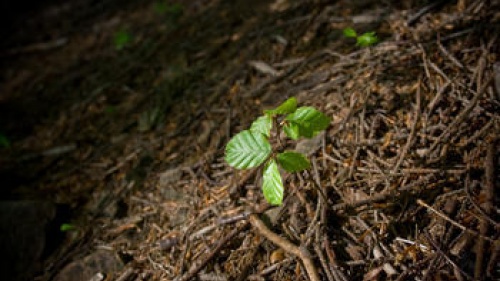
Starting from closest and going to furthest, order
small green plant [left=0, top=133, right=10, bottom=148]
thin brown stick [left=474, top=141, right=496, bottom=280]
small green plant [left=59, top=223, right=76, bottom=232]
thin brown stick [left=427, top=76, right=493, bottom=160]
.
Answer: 1. thin brown stick [left=474, top=141, right=496, bottom=280]
2. thin brown stick [left=427, top=76, right=493, bottom=160]
3. small green plant [left=59, top=223, right=76, bottom=232]
4. small green plant [left=0, top=133, right=10, bottom=148]

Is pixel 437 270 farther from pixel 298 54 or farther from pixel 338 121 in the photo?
pixel 298 54

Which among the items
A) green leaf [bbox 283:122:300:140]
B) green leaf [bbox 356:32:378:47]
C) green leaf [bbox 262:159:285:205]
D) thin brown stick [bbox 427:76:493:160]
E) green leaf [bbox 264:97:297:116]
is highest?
green leaf [bbox 264:97:297:116]

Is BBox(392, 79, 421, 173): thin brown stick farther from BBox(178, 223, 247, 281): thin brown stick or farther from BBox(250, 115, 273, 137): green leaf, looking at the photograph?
BBox(178, 223, 247, 281): thin brown stick

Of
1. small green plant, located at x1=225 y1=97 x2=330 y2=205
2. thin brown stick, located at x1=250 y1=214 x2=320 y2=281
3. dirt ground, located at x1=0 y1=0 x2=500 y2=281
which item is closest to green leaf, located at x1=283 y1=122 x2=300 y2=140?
small green plant, located at x1=225 y1=97 x2=330 y2=205

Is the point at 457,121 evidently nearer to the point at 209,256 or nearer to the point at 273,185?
the point at 273,185

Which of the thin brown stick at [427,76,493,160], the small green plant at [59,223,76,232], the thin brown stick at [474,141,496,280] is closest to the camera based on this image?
the thin brown stick at [474,141,496,280]

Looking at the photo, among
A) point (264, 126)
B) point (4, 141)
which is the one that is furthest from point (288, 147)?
point (4, 141)

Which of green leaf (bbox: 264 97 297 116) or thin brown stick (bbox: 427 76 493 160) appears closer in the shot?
green leaf (bbox: 264 97 297 116)
